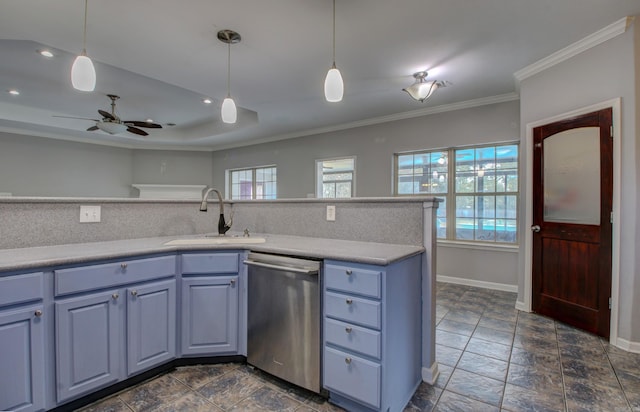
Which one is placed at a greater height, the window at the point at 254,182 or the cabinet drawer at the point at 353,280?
the window at the point at 254,182

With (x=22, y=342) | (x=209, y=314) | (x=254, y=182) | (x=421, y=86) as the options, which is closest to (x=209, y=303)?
(x=209, y=314)

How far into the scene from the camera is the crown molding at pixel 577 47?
8.17ft

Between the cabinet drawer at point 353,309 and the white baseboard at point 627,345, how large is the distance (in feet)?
7.89

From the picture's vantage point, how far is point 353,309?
160 centimetres

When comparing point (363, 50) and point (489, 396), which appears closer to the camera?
point (489, 396)

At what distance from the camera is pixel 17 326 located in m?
1.42

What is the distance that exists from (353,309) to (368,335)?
15 cm

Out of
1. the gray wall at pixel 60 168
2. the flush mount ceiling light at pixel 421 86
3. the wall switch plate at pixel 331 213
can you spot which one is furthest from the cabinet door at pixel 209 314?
the gray wall at pixel 60 168

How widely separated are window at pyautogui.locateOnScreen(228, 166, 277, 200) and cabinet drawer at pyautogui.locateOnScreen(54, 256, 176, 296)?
188 inches

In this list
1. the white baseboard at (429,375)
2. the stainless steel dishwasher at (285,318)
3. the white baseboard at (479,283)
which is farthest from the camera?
the white baseboard at (479,283)

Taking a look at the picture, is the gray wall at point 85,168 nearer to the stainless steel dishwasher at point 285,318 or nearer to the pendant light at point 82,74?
the pendant light at point 82,74

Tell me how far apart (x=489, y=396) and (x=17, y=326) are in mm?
2546

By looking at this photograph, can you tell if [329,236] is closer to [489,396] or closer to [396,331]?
[396,331]

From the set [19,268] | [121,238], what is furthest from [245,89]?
[19,268]
